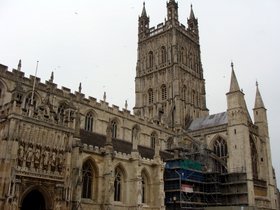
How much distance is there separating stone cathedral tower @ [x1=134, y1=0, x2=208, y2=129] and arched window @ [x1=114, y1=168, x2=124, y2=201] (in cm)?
2224

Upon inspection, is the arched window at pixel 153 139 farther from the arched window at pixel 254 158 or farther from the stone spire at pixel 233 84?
the arched window at pixel 254 158

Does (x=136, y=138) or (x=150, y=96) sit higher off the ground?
(x=150, y=96)

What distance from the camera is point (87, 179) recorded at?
2819 centimetres

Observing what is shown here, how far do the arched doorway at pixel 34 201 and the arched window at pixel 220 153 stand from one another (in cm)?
2698

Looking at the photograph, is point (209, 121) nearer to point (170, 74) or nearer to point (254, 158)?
point (254, 158)

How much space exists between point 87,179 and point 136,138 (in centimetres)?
1008

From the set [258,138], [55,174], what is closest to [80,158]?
[55,174]

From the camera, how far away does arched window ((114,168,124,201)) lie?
30.6 metres

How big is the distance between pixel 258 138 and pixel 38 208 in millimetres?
34075

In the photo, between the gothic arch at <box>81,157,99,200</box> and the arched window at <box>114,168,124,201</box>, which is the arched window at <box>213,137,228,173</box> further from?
the gothic arch at <box>81,157,99,200</box>

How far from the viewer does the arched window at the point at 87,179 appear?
2794 cm

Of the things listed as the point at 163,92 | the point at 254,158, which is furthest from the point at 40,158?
the point at 163,92

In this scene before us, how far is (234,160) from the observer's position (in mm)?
42719

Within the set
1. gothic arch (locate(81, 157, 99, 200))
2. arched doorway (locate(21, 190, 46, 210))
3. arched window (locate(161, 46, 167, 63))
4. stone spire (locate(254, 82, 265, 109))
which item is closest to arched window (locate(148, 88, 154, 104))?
arched window (locate(161, 46, 167, 63))
